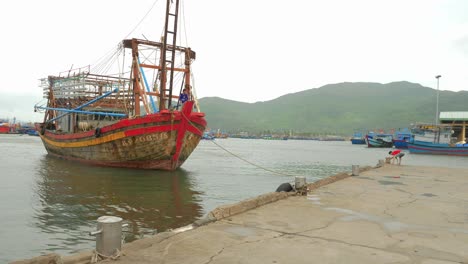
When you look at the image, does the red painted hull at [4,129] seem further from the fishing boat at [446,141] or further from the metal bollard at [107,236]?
the metal bollard at [107,236]

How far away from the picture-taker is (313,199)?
11250mm

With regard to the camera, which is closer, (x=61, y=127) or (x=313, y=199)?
(x=313, y=199)

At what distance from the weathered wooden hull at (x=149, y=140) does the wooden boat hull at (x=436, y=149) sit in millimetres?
57780

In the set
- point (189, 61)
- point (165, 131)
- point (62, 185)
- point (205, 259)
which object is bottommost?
point (62, 185)

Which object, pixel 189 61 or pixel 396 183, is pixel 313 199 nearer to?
pixel 396 183

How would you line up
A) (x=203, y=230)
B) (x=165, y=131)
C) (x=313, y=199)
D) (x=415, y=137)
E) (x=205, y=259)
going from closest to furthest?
(x=205, y=259) < (x=203, y=230) < (x=313, y=199) < (x=165, y=131) < (x=415, y=137)

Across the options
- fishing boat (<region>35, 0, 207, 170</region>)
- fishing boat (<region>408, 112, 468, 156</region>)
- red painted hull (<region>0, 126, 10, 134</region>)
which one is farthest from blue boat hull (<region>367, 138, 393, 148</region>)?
red painted hull (<region>0, 126, 10, 134</region>)

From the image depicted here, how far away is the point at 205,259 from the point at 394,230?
14.3ft

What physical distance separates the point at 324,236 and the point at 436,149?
238ft

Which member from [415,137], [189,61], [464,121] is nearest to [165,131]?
[189,61]

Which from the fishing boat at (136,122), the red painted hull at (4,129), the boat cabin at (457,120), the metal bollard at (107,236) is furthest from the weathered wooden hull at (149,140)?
the red painted hull at (4,129)

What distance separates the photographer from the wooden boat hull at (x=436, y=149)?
6581cm

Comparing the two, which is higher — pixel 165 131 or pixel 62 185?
pixel 165 131

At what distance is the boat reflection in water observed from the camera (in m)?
10.5
